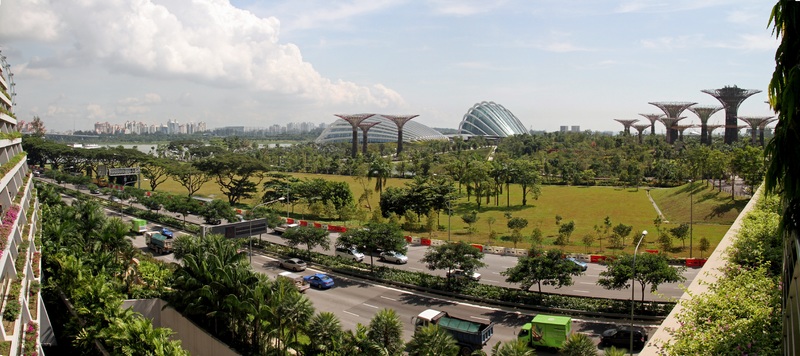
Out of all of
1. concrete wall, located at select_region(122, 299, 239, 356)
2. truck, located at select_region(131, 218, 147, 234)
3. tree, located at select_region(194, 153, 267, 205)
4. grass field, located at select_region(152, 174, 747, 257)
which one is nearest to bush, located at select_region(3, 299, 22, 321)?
concrete wall, located at select_region(122, 299, 239, 356)

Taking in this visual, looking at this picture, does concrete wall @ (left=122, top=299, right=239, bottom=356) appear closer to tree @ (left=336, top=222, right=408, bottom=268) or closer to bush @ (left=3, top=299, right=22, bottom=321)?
bush @ (left=3, top=299, right=22, bottom=321)

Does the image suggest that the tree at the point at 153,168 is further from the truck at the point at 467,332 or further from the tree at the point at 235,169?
Result: the truck at the point at 467,332

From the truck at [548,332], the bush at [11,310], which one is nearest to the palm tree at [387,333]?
the truck at [548,332]

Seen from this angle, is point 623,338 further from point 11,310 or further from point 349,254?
point 11,310

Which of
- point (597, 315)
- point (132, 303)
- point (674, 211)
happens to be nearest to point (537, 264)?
point (597, 315)

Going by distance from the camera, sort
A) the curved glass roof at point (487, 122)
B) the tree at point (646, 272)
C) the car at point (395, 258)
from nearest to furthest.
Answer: the tree at point (646, 272) < the car at point (395, 258) < the curved glass roof at point (487, 122)

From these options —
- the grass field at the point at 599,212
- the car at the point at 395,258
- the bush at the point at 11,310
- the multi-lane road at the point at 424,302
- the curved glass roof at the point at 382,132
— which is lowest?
the multi-lane road at the point at 424,302
